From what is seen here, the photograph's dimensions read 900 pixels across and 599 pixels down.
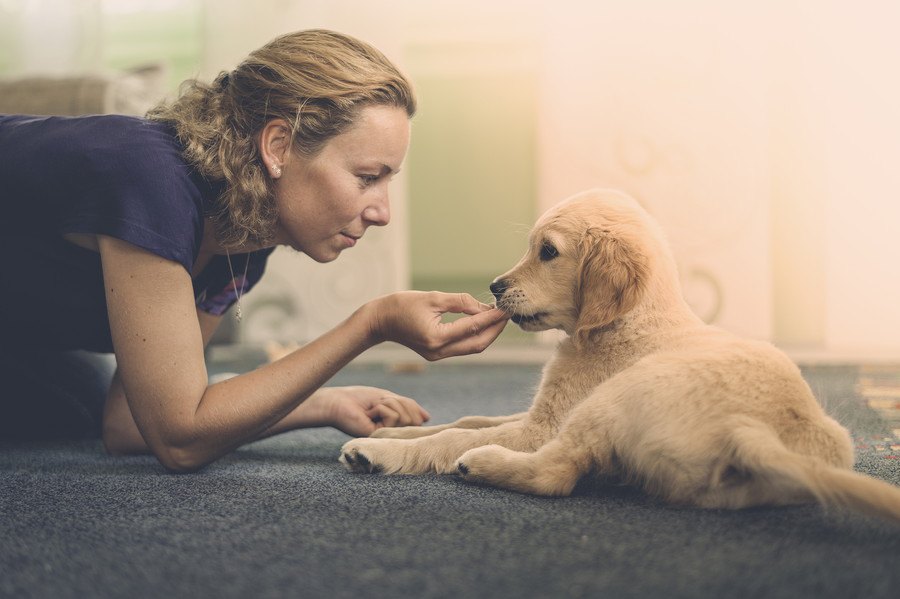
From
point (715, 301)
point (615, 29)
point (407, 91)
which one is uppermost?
point (615, 29)

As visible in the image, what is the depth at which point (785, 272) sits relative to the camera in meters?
4.06

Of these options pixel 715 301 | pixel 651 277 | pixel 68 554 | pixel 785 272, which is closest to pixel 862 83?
pixel 785 272

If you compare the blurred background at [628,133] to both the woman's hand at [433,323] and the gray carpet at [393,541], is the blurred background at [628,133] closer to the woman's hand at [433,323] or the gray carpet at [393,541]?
the woman's hand at [433,323]

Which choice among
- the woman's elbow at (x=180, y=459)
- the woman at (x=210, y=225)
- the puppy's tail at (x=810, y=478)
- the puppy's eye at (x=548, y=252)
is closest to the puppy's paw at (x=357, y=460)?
the woman at (x=210, y=225)

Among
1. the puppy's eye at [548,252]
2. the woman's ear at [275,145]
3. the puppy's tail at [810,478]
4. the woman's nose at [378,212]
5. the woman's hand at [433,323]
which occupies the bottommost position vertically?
the puppy's tail at [810,478]

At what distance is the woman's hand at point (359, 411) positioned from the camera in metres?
1.80

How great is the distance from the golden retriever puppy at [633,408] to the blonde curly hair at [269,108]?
17.0 inches

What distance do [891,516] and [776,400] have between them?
0.26m

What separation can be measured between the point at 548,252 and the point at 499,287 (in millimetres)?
117

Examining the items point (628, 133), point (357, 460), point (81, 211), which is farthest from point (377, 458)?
point (628, 133)

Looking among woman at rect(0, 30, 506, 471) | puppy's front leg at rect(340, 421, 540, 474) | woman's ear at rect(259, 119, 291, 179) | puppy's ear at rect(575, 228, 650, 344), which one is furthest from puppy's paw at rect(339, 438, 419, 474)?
woman's ear at rect(259, 119, 291, 179)

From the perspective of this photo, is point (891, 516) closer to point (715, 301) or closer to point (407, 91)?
point (407, 91)

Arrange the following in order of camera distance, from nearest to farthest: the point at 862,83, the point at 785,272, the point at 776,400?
the point at 776,400 → the point at 862,83 → the point at 785,272

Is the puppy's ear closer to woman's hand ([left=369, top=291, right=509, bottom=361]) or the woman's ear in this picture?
woman's hand ([left=369, top=291, right=509, bottom=361])
